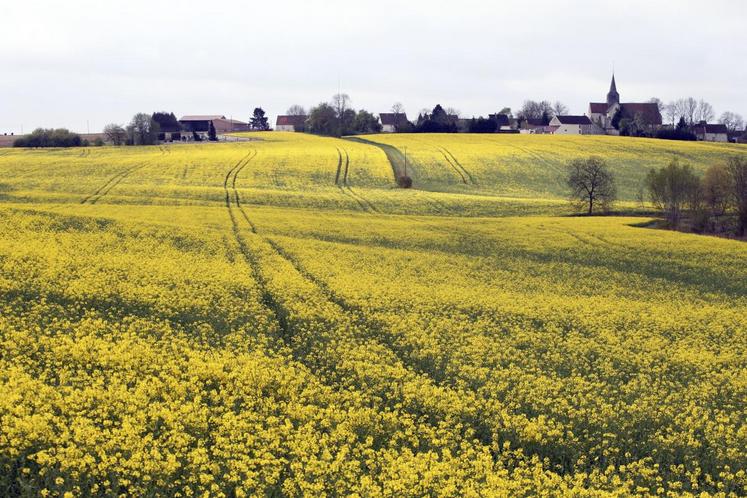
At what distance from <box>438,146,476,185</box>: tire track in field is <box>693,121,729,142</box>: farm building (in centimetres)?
8674

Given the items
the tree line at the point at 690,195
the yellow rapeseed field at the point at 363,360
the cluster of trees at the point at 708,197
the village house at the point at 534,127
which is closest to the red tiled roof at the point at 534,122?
the village house at the point at 534,127

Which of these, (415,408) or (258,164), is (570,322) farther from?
(258,164)

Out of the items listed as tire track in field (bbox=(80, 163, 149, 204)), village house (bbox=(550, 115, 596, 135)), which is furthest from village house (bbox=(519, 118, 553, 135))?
tire track in field (bbox=(80, 163, 149, 204))

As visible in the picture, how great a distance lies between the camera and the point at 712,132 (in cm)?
17125

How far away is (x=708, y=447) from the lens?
16.2m

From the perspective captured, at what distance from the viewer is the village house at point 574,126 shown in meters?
174

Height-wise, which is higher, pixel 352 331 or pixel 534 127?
pixel 534 127

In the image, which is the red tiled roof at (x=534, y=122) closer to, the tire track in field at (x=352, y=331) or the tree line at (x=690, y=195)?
the tree line at (x=690, y=195)

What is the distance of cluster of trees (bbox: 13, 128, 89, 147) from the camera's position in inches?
4796

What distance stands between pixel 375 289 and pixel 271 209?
2984cm

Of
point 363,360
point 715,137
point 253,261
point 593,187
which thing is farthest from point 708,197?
point 715,137

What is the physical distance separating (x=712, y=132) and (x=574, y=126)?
1102 inches

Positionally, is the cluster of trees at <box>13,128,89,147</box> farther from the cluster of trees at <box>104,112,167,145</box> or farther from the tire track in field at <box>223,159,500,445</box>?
the tire track in field at <box>223,159,500,445</box>

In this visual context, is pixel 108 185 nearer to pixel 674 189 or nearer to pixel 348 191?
pixel 348 191
